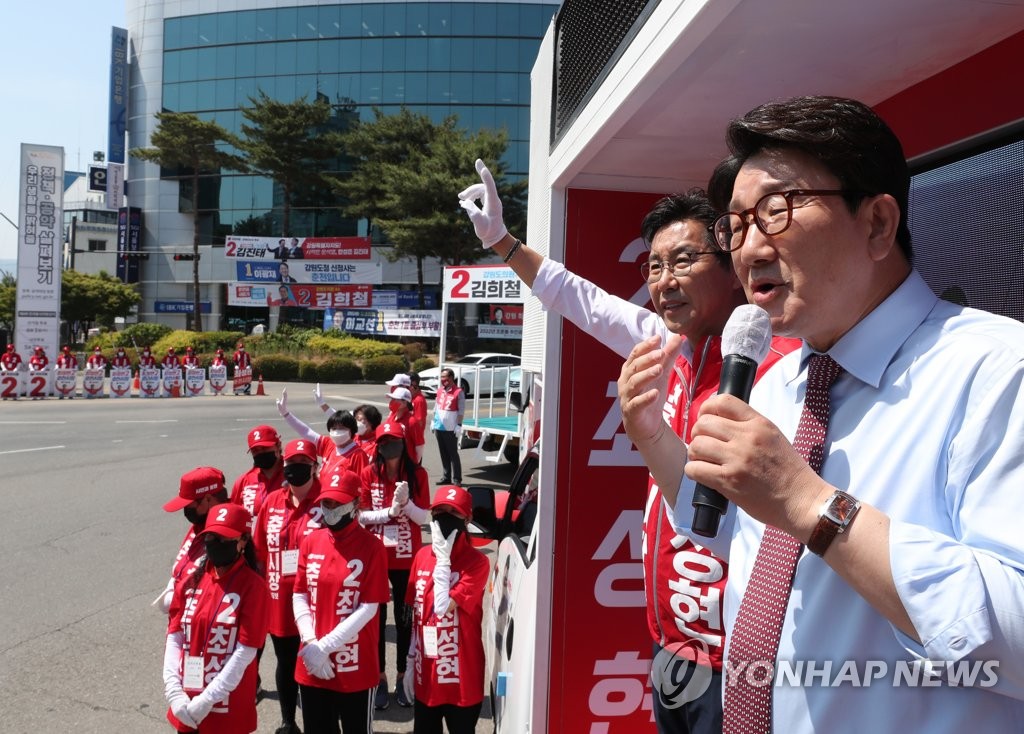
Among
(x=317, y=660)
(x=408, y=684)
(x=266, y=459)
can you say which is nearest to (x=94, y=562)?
(x=266, y=459)

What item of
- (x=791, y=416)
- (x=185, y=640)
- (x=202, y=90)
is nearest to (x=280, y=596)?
(x=185, y=640)

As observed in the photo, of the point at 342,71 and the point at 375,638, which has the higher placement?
the point at 342,71

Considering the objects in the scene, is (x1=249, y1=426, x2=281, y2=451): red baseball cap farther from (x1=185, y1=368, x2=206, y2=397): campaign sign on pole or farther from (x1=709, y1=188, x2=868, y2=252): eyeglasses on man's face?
(x1=185, y1=368, x2=206, y2=397): campaign sign on pole

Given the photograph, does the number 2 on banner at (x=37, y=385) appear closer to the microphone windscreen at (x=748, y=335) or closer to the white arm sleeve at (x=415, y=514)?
the white arm sleeve at (x=415, y=514)

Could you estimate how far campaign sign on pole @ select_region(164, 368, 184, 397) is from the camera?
2409 cm

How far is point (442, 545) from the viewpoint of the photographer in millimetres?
3801

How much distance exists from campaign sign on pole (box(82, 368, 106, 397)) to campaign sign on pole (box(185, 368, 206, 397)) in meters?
2.53

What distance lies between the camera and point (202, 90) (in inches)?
1892

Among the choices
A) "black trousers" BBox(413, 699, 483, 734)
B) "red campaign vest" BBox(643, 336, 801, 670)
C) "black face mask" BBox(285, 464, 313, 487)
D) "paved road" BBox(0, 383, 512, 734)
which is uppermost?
"red campaign vest" BBox(643, 336, 801, 670)

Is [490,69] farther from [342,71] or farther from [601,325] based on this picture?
[601,325]

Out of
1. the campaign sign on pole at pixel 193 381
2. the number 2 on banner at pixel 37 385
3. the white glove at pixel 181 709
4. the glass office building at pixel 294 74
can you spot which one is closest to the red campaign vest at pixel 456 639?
the white glove at pixel 181 709

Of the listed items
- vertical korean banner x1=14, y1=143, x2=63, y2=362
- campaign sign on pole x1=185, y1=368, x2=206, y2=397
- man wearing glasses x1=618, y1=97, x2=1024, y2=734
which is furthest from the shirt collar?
vertical korean banner x1=14, y1=143, x2=63, y2=362

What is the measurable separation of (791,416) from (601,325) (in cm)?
128

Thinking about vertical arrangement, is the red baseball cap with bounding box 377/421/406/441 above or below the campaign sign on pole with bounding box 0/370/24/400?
above
